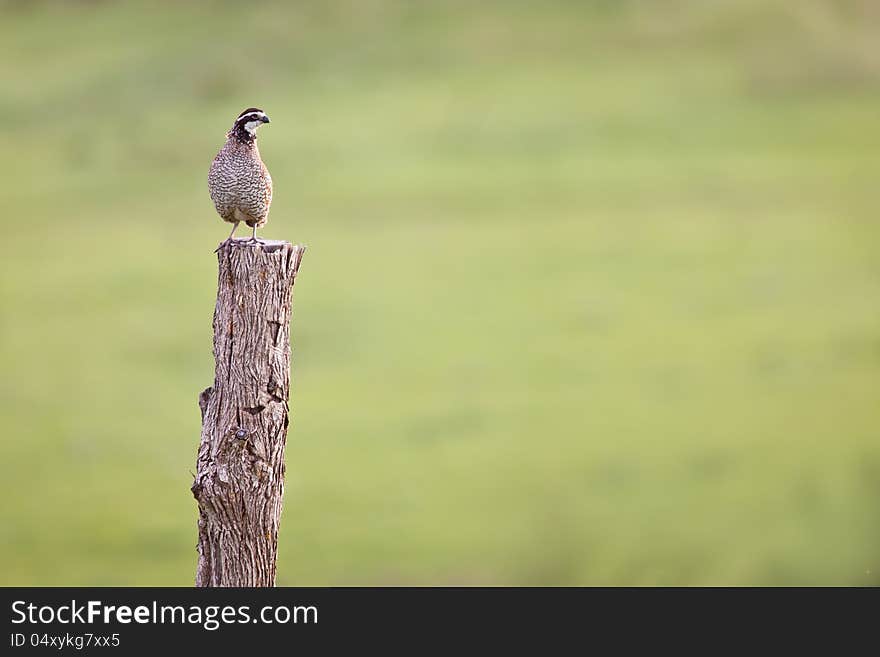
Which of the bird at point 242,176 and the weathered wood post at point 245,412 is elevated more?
the bird at point 242,176

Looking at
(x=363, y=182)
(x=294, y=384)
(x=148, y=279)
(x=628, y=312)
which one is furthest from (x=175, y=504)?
(x=363, y=182)

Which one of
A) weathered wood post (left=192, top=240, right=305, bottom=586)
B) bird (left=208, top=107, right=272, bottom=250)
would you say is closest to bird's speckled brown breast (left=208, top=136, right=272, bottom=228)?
bird (left=208, top=107, right=272, bottom=250)

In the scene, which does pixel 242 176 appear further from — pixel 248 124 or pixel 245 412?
pixel 245 412

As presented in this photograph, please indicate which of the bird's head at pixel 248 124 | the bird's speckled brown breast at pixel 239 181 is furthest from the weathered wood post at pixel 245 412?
the bird's head at pixel 248 124

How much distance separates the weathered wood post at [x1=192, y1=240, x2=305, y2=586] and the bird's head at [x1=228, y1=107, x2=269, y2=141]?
0.94 metres

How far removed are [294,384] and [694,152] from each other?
1470cm

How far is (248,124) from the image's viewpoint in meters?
5.29

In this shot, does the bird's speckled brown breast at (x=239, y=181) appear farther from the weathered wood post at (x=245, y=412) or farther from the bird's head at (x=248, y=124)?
the weathered wood post at (x=245, y=412)

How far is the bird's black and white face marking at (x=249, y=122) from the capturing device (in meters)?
5.28

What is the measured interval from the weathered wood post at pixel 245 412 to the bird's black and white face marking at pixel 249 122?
3.10 feet

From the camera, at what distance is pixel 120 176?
25.1m
